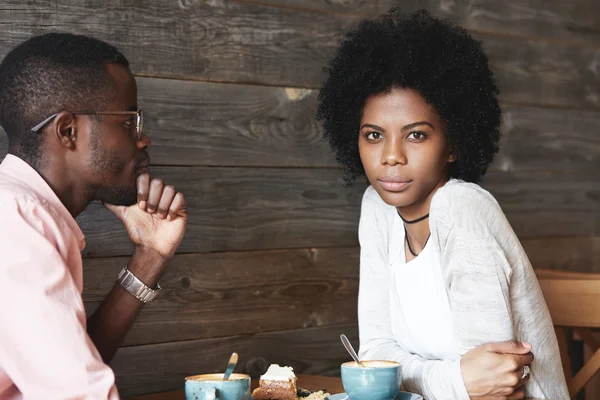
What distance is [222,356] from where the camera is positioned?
77.2 inches

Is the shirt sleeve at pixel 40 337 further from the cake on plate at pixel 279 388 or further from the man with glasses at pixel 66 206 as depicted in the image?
the cake on plate at pixel 279 388

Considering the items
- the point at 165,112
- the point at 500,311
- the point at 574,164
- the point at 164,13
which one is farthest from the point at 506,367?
the point at 574,164

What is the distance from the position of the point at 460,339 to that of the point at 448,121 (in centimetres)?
44

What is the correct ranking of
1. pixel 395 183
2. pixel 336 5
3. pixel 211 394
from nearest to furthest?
pixel 211 394 → pixel 395 183 → pixel 336 5

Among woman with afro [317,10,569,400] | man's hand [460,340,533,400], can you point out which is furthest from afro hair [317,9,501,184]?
man's hand [460,340,533,400]

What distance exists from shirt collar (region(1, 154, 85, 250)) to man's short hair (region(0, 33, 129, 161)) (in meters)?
0.02

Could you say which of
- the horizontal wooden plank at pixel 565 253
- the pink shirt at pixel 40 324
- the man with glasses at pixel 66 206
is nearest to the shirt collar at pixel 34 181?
the man with glasses at pixel 66 206

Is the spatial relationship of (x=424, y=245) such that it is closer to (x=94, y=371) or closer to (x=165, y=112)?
(x=165, y=112)

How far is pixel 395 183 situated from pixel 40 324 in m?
0.79

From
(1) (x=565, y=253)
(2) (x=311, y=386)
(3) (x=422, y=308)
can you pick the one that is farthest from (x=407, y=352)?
(1) (x=565, y=253)

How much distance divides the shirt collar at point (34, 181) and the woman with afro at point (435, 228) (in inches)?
25.0

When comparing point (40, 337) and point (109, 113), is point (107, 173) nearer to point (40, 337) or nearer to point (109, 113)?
point (109, 113)

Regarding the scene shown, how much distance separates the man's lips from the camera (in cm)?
157

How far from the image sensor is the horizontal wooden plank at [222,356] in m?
1.83
